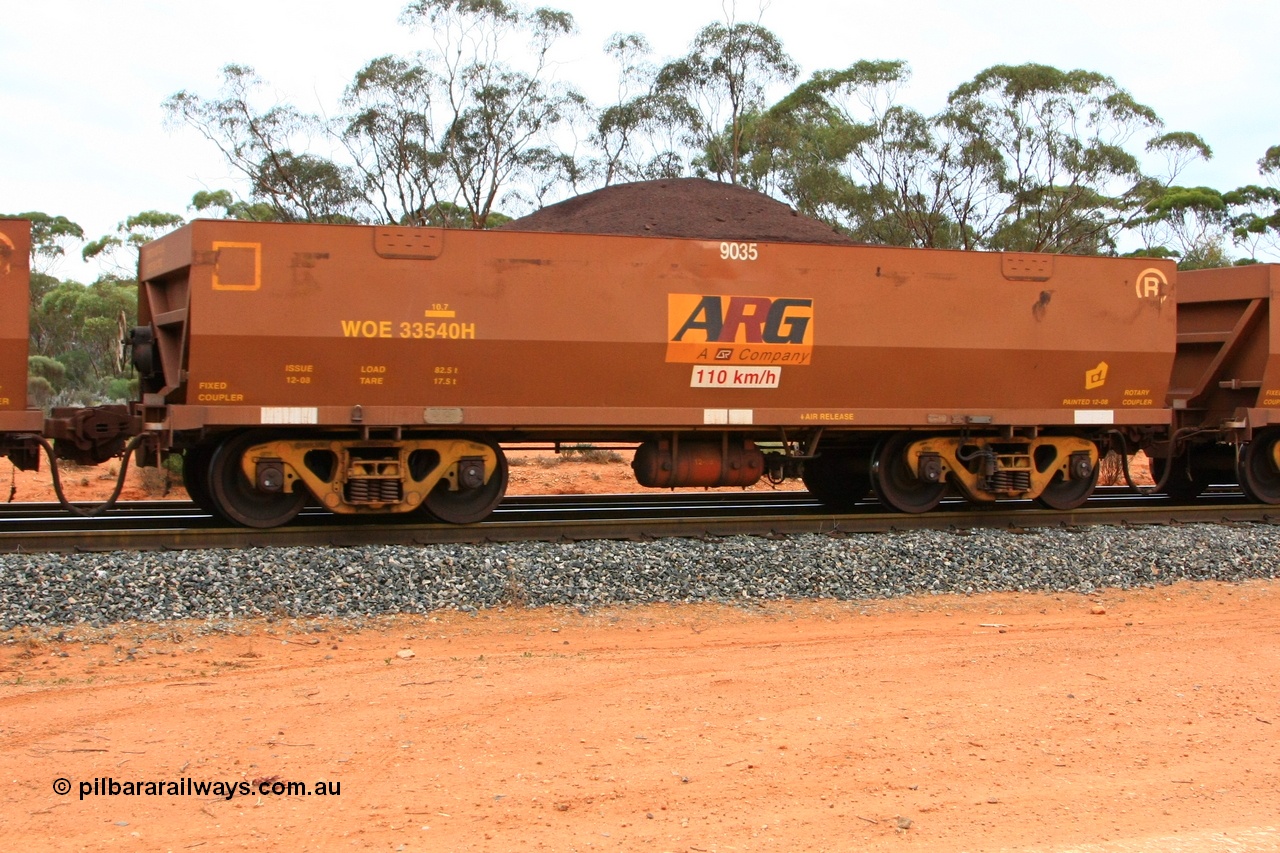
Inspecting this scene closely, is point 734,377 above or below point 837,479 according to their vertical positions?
above

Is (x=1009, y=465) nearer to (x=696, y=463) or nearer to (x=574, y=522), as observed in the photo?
(x=696, y=463)

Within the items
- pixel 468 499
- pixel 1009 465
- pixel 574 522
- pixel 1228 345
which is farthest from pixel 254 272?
pixel 1228 345

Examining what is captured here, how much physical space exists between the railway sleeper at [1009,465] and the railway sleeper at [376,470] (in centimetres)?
435

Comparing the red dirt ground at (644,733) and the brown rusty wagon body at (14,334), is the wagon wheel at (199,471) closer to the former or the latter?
the brown rusty wagon body at (14,334)

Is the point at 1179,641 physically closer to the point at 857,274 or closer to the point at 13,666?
the point at 857,274

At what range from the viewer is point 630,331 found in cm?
1013

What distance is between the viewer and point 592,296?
10.1 metres

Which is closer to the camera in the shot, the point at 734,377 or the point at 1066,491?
the point at 734,377

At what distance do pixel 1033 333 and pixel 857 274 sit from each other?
210 centimetres

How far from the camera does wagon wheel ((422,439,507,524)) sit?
10.2 meters

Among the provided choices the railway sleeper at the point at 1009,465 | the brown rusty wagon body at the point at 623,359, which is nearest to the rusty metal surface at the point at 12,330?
the brown rusty wagon body at the point at 623,359

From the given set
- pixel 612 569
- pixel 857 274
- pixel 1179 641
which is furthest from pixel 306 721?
pixel 857 274

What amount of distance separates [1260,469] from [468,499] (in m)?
9.28

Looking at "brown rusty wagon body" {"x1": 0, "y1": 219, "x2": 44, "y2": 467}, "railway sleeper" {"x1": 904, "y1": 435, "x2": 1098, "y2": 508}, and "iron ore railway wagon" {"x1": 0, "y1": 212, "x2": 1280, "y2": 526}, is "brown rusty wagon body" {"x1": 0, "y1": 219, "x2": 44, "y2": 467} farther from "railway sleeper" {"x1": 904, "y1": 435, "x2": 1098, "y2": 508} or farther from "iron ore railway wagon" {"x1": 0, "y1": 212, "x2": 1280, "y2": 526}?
"railway sleeper" {"x1": 904, "y1": 435, "x2": 1098, "y2": 508}
